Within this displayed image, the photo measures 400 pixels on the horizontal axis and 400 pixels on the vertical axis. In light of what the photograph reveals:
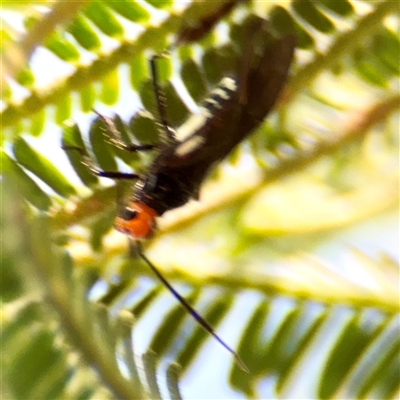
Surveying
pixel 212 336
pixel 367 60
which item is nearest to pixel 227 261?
pixel 212 336

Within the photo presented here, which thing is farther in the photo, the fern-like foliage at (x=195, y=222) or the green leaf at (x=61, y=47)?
the green leaf at (x=61, y=47)

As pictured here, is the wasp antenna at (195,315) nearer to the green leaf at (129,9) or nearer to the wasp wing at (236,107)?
the wasp wing at (236,107)

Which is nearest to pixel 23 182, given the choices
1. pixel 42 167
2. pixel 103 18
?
pixel 42 167

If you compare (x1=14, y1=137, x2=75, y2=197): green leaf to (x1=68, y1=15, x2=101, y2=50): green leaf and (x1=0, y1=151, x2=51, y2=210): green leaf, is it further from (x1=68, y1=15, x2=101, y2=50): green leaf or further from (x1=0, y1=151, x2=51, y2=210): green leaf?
(x1=68, y1=15, x2=101, y2=50): green leaf

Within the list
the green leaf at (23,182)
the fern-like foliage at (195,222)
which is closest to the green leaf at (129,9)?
the fern-like foliage at (195,222)

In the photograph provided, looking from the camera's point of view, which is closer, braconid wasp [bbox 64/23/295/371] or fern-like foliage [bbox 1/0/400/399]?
fern-like foliage [bbox 1/0/400/399]

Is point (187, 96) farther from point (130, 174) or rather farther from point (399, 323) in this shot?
point (399, 323)

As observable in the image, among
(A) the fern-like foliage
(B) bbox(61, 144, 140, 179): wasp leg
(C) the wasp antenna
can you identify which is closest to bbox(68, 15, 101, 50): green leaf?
(A) the fern-like foliage
